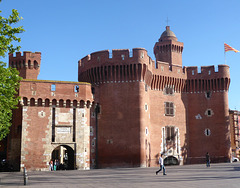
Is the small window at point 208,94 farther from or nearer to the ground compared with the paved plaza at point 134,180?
farther from the ground

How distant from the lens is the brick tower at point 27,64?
46.1m

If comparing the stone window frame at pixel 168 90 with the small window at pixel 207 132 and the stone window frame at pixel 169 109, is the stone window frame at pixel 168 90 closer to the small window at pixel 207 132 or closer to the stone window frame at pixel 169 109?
the stone window frame at pixel 169 109

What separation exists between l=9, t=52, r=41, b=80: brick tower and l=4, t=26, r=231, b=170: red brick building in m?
0.14

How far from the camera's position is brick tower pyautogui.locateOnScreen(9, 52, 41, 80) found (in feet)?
151

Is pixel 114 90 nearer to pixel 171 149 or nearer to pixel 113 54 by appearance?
pixel 113 54

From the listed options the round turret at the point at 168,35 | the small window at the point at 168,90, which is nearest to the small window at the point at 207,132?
the small window at the point at 168,90

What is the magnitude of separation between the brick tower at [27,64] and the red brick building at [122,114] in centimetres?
14

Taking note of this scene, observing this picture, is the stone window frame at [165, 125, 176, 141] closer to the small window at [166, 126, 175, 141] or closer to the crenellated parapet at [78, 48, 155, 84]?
the small window at [166, 126, 175, 141]

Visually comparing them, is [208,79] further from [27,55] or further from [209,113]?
[27,55]

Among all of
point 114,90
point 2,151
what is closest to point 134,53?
point 114,90

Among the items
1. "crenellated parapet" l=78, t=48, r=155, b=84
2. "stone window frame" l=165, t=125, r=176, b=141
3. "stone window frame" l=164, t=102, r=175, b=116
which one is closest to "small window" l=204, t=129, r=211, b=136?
"stone window frame" l=165, t=125, r=176, b=141

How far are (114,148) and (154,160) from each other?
22.3 feet

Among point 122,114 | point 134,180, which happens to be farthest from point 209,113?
point 134,180

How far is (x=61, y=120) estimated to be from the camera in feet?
124
